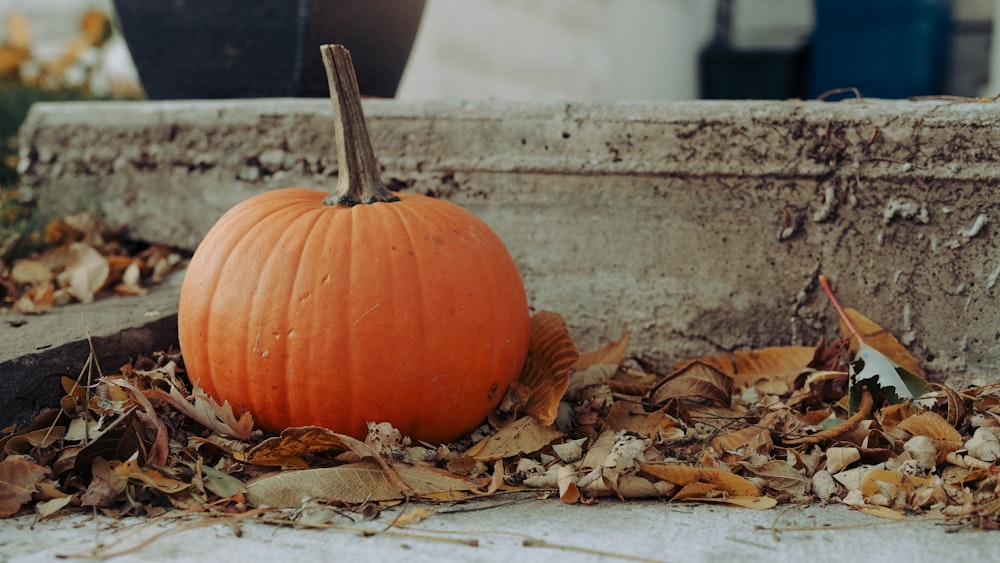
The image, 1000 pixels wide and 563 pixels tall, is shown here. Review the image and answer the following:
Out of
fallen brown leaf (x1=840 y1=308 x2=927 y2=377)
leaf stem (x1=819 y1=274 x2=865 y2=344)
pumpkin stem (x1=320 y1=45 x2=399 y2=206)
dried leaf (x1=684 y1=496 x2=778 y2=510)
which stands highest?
pumpkin stem (x1=320 y1=45 x2=399 y2=206)

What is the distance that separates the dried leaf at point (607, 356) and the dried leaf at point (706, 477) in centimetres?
55

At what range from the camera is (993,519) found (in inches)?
55.3

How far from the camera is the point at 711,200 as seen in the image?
221 cm

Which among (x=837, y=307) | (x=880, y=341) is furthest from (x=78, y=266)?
(x=880, y=341)

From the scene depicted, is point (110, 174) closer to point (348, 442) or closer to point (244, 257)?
point (244, 257)

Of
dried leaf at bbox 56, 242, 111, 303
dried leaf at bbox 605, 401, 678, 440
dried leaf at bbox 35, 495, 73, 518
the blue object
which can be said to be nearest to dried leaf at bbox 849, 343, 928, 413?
dried leaf at bbox 605, 401, 678, 440

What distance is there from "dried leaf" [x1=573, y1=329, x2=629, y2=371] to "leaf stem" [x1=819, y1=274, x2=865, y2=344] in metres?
0.49

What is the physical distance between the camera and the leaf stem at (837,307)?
208cm

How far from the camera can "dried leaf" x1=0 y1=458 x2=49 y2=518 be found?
1.48 meters

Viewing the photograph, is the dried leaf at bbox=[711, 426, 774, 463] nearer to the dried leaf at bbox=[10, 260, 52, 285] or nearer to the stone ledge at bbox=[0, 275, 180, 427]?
the stone ledge at bbox=[0, 275, 180, 427]

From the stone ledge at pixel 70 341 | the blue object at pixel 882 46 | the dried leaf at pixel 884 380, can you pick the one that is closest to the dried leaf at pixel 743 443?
the dried leaf at pixel 884 380

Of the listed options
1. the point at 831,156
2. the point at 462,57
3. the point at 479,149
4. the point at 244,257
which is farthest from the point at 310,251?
the point at 462,57

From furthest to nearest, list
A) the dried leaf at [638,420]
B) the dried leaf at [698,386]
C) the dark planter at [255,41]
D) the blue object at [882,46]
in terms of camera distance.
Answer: the blue object at [882,46] → the dark planter at [255,41] → the dried leaf at [698,386] → the dried leaf at [638,420]

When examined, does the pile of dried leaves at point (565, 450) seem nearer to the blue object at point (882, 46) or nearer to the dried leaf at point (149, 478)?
the dried leaf at point (149, 478)
